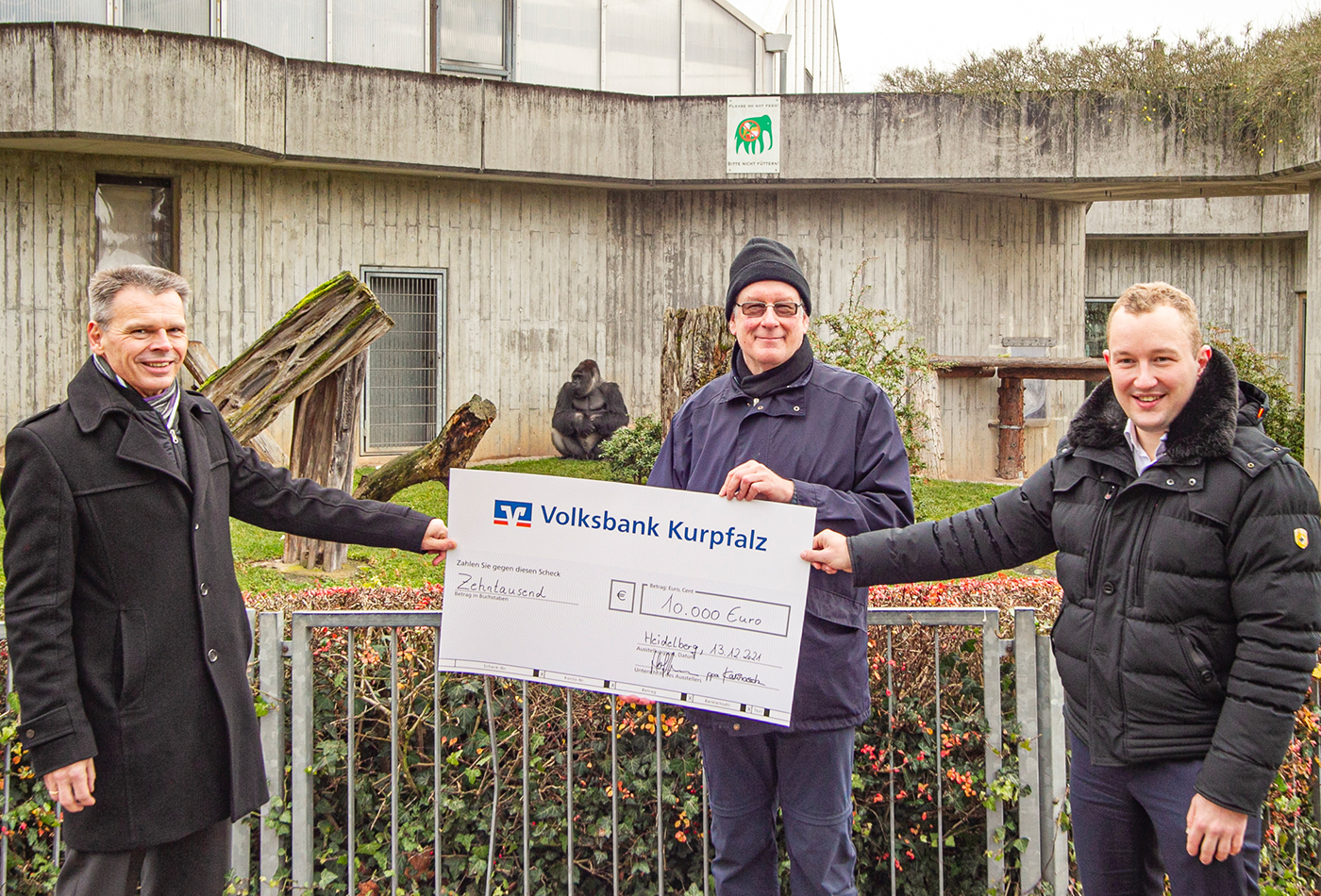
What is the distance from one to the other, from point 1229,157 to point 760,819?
45.4ft

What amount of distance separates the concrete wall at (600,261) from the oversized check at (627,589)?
1211 centimetres

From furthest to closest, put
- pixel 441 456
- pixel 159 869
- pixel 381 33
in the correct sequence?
1. pixel 381 33
2. pixel 441 456
3. pixel 159 869

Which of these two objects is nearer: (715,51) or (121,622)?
(121,622)

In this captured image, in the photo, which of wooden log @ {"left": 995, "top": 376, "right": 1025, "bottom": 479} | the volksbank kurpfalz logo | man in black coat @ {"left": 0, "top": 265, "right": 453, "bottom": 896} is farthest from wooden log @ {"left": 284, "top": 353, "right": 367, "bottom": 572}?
wooden log @ {"left": 995, "top": 376, "right": 1025, "bottom": 479}

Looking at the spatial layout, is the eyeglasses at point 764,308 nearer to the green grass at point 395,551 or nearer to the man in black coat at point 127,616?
the man in black coat at point 127,616

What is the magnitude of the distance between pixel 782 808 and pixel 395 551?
746 cm

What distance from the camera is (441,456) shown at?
306 inches

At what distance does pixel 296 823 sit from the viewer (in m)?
3.54

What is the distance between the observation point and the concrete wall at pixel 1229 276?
21.6 m

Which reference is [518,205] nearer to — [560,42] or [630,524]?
[560,42]

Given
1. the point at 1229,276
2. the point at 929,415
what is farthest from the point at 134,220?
the point at 1229,276

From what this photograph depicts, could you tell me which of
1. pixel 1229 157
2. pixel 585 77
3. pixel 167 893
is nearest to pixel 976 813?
pixel 167 893

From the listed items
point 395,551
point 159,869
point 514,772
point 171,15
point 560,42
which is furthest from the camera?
point 560,42

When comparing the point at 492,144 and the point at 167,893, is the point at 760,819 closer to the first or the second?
the point at 167,893
